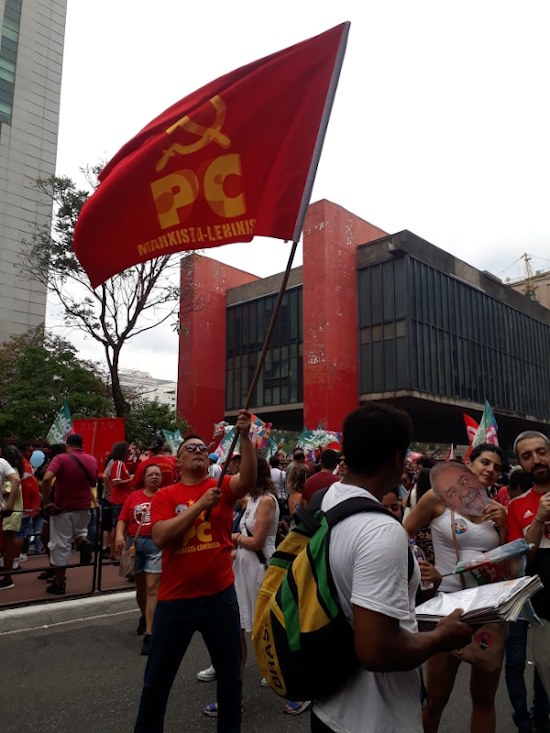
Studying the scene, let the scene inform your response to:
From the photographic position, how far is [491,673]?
3.04 m

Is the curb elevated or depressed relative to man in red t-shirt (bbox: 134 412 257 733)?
depressed

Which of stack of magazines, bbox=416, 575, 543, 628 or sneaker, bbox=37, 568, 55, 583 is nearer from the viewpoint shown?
stack of magazines, bbox=416, 575, 543, 628

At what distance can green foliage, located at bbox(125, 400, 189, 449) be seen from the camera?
74.2ft

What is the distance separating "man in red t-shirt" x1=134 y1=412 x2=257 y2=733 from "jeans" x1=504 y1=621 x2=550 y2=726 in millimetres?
1870

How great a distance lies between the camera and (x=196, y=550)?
339 centimetres

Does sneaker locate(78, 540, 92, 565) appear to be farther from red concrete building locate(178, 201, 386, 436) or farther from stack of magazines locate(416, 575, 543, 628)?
red concrete building locate(178, 201, 386, 436)

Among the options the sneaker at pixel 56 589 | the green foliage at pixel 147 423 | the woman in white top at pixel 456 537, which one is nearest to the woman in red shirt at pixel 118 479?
the sneaker at pixel 56 589

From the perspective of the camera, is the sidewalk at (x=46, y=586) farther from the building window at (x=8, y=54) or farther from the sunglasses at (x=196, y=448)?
the building window at (x=8, y=54)

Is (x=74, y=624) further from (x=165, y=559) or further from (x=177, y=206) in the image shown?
(x=177, y=206)

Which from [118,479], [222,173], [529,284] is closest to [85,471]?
[118,479]

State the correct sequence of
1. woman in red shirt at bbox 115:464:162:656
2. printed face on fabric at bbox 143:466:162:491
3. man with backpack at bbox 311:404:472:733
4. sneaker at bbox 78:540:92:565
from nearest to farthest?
man with backpack at bbox 311:404:472:733 → woman in red shirt at bbox 115:464:162:656 → printed face on fabric at bbox 143:466:162:491 → sneaker at bbox 78:540:92:565

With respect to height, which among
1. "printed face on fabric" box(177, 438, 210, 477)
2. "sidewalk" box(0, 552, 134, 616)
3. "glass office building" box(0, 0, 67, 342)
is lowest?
"sidewalk" box(0, 552, 134, 616)

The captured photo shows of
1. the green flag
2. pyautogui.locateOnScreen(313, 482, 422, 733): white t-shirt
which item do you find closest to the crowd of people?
pyautogui.locateOnScreen(313, 482, 422, 733): white t-shirt

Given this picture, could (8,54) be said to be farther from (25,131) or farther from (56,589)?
(56,589)
